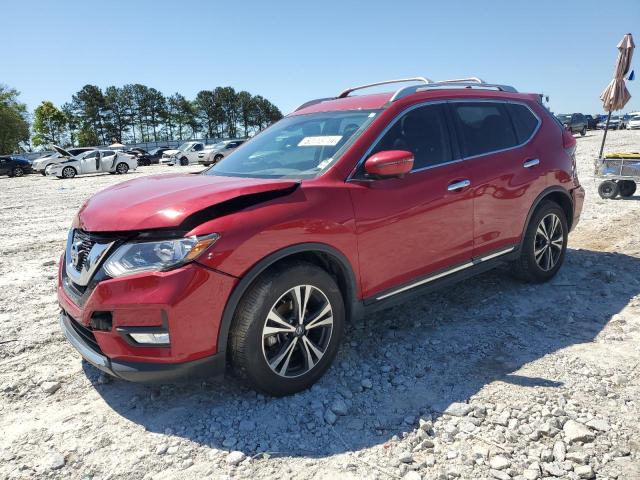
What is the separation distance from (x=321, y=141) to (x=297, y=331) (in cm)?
145

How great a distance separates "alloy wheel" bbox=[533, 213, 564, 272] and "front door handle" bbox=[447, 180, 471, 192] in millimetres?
1279

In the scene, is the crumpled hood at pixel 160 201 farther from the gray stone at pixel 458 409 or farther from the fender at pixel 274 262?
the gray stone at pixel 458 409

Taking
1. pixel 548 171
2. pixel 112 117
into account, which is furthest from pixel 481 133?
pixel 112 117

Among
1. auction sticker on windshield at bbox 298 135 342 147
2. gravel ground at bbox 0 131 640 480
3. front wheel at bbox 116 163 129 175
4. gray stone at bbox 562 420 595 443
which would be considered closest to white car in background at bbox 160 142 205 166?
front wheel at bbox 116 163 129 175

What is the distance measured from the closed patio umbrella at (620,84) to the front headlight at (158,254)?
476 inches

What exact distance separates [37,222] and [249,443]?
8.88 m

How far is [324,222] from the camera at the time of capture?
9.61 ft

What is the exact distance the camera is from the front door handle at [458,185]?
3650 mm

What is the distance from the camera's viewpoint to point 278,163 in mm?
3557

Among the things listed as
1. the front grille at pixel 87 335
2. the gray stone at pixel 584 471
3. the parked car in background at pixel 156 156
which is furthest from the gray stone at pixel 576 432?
the parked car in background at pixel 156 156

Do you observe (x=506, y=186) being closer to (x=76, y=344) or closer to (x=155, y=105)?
(x=76, y=344)

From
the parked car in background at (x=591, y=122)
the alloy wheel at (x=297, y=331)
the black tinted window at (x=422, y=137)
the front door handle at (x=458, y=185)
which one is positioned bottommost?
the alloy wheel at (x=297, y=331)

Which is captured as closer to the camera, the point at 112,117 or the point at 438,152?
the point at 438,152

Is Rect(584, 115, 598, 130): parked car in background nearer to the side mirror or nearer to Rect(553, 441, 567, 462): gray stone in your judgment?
the side mirror
